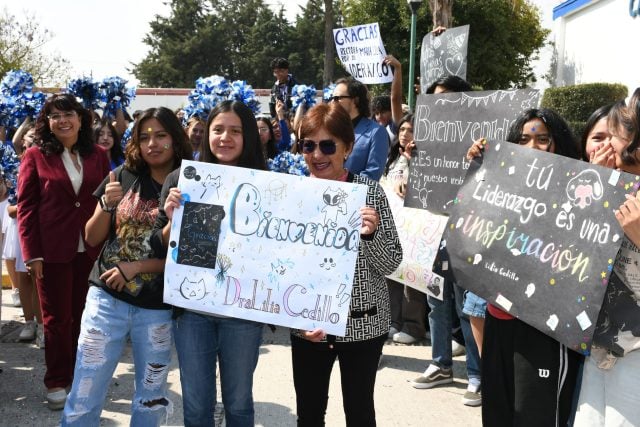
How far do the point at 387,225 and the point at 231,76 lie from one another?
60477 millimetres

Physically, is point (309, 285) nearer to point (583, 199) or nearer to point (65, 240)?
point (583, 199)

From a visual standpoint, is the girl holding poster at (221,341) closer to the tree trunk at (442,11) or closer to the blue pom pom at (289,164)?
the blue pom pom at (289,164)

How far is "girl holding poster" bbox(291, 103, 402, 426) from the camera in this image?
2949 millimetres

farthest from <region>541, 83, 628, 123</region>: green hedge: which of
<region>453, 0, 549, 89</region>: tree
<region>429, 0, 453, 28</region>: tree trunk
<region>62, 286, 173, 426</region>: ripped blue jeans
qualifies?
<region>62, 286, 173, 426</region>: ripped blue jeans

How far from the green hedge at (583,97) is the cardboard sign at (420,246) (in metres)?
10.2

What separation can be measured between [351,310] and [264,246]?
511mm

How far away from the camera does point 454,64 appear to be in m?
6.31

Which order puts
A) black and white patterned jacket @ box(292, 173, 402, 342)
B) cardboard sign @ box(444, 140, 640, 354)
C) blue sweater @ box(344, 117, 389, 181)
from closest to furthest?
cardboard sign @ box(444, 140, 640, 354), black and white patterned jacket @ box(292, 173, 402, 342), blue sweater @ box(344, 117, 389, 181)

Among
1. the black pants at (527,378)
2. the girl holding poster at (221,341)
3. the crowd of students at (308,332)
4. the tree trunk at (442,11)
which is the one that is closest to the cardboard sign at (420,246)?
the crowd of students at (308,332)

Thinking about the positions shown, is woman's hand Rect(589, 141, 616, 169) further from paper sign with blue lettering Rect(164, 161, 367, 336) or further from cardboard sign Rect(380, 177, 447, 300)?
cardboard sign Rect(380, 177, 447, 300)

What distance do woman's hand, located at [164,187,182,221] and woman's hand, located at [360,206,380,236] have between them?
2.90 feet

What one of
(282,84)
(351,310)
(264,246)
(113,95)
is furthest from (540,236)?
(282,84)

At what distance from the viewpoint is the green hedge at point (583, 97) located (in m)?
14.1

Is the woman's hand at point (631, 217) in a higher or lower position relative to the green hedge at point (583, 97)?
lower
